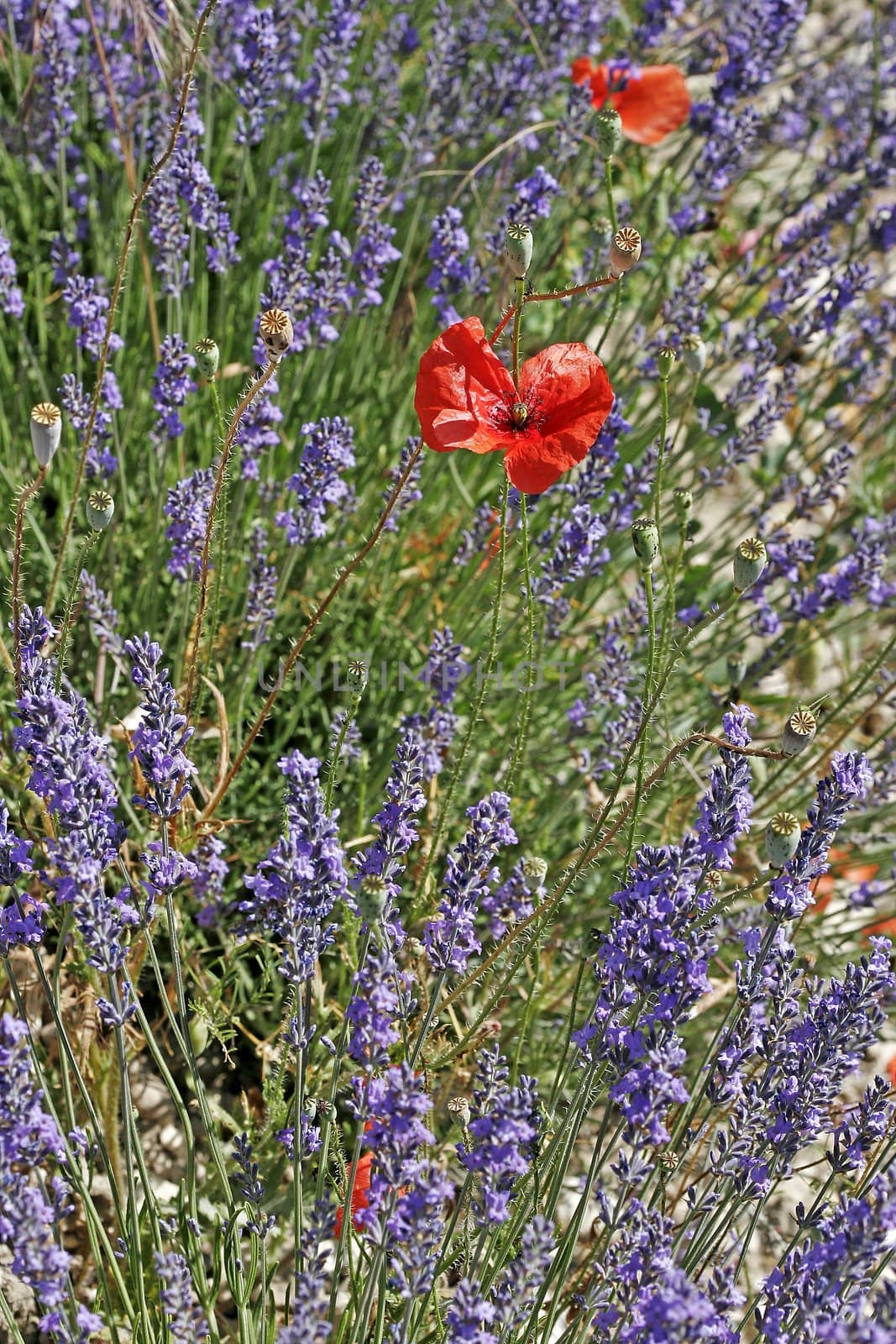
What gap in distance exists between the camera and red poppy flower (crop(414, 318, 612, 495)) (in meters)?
2.32

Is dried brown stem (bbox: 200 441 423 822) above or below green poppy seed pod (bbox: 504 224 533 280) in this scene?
below

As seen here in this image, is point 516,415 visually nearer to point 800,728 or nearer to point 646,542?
point 646,542

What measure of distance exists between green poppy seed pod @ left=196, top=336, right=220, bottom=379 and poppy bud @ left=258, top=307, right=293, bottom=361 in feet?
0.87

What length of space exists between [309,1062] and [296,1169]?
2.60 feet

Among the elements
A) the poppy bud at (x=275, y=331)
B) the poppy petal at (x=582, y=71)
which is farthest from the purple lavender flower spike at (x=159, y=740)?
the poppy petal at (x=582, y=71)

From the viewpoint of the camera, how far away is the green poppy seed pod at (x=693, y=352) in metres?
2.71

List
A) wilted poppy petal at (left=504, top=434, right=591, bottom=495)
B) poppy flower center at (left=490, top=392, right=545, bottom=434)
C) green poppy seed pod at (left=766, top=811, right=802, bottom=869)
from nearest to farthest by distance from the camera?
1. green poppy seed pod at (left=766, top=811, right=802, bottom=869)
2. wilted poppy petal at (left=504, top=434, right=591, bottom=495)
3. poppy flower center at (left=490, top=392, right=545, bottom=434)

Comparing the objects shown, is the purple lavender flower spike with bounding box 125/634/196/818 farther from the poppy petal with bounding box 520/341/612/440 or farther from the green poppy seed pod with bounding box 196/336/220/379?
the poppy petal with bounding box 520/341/612/440

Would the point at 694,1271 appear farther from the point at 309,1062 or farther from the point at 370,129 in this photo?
the point at 370,129

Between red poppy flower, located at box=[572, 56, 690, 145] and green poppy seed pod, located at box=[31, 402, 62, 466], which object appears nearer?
green poppy seed pod, located at box=[31, 402, 62, 466]

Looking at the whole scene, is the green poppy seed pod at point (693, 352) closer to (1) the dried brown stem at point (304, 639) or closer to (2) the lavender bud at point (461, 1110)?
(1) the dried brown stem at point (304, 639)

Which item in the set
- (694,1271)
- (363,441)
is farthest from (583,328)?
(694,1271)

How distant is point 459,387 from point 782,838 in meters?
1.03

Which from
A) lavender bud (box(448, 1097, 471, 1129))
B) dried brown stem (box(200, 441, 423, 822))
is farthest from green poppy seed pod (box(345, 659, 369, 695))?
lavender bud (box(448, 1097, 471, 1129))
